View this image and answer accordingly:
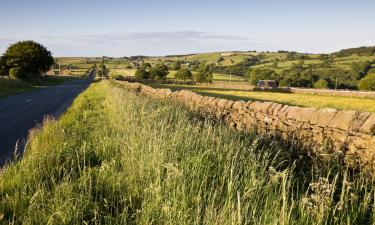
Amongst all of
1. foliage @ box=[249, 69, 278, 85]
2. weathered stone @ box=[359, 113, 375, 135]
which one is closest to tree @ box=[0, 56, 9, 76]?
weathered stone @ box=[359, 113, 375, 135]

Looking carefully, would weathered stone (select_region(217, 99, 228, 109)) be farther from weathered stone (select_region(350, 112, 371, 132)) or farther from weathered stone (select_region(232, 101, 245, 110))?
weathered stone (select_region(350, 112, 371, 132))

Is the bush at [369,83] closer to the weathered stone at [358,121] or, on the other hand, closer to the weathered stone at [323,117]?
the weathered stone at [323,117]

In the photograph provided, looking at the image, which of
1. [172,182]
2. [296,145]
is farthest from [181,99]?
[172,182]

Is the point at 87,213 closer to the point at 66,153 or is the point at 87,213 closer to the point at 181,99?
the point at 66,153

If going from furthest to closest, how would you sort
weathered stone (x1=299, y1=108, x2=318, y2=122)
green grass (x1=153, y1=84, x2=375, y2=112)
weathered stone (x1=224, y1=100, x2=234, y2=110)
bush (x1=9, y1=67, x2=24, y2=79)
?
bush (x1=9, y1=67, x2=24, y2=79) → green grass (x1=153, y1=84, x2=375, y2=112) → weathered stone (x1=224, y1=100, x2=234, y2=110) → weathered stone (x1=299, y1=108, x2=318, y2=122)

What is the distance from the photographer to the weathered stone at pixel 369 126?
243 inches

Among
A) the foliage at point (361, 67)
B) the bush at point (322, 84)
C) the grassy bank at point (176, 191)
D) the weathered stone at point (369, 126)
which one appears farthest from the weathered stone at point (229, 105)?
the foliage at point (361, 67)

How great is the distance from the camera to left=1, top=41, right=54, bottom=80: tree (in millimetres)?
62688

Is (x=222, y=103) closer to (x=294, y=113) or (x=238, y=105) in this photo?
(x=238, y=105)

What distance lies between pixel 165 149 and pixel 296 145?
3.37 meters

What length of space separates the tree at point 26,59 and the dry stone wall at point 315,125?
5588 centimetres

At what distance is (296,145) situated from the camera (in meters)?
7.91

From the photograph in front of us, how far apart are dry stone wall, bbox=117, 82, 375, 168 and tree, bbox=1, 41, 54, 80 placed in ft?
183

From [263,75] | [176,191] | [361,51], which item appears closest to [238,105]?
[176,191]
